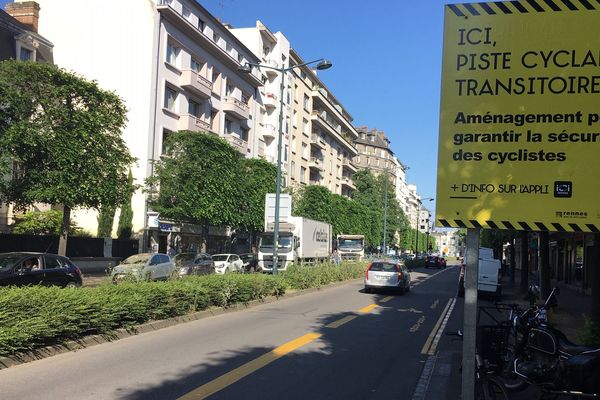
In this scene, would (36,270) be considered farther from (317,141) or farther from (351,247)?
(317,141)

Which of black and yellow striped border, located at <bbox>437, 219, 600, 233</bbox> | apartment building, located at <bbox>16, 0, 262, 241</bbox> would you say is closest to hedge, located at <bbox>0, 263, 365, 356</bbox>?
black and yellow striped border, located at <bbox>437, 219, 600, 233</bbox>

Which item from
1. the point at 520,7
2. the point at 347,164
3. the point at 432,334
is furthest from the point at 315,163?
the point at 520,7

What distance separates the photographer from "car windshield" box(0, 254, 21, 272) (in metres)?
14.7

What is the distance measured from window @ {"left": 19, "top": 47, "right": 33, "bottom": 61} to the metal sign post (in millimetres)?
32243

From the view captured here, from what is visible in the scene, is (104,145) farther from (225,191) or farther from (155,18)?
(155,18)

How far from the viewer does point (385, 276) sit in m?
22.1

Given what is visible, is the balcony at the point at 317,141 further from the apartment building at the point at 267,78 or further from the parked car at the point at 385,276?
the parked car at the point at 385,276

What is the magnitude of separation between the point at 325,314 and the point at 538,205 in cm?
1086

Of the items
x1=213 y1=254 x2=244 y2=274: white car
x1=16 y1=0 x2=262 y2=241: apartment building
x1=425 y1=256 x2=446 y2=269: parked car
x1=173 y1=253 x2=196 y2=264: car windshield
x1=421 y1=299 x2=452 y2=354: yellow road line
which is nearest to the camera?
x1=421 y1=299 x2=452 y2=354: yellow road line

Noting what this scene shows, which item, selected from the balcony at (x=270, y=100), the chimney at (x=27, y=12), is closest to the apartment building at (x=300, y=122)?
the balcony at (x=270, y=100)

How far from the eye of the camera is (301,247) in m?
35.3

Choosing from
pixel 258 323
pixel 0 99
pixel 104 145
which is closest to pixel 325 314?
pixel 258 323

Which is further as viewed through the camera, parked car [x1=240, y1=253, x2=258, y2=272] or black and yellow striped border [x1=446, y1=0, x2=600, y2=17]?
parked car [x1=240, y1=253, x2=258, y2=272]

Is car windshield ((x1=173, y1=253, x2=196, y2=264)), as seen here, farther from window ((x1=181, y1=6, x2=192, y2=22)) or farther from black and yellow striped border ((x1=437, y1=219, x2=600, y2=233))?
black and yellow striped border ((x1=437, y1=219, x2=600, y2=233))
